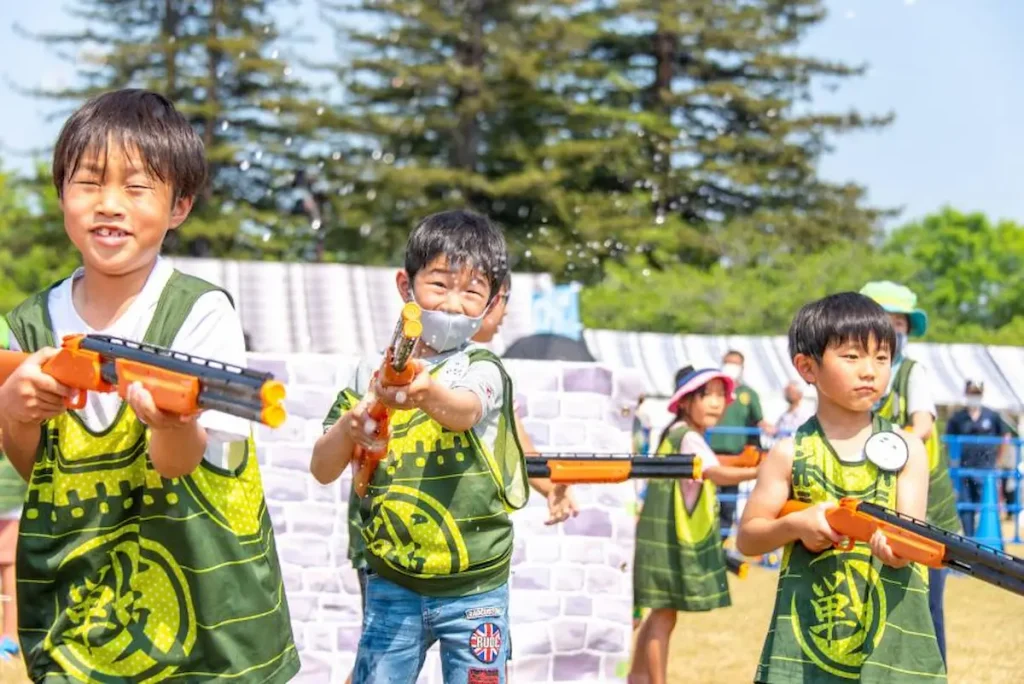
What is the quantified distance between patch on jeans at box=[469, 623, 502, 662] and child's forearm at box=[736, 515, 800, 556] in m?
0.85

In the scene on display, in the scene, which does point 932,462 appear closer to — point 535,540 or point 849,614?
point 535,540

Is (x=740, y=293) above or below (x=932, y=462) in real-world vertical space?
above

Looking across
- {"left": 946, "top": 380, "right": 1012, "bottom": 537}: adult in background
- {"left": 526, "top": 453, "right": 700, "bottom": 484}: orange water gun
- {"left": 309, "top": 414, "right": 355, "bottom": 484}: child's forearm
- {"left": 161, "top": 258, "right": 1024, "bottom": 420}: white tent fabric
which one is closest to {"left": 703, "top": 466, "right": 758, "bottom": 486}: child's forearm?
{"left": 526, "top": 453, "right": 700, "bottom": 484}: orange water gun

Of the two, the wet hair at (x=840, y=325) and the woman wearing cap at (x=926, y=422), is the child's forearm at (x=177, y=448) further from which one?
the woman wearing cap at (x=926, y=422)

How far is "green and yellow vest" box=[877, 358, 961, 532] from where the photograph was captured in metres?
5.69

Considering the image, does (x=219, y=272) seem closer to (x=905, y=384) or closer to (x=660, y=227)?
(x=660, y=227)

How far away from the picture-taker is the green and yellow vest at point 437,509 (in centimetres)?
341

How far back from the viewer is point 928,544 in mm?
3557

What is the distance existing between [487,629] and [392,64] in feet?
97.0

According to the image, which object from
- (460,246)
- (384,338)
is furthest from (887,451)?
(384,338)

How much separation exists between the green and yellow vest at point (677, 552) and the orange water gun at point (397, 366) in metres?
3.44

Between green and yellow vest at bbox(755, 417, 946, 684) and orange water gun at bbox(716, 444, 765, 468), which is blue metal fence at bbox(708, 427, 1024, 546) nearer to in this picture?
orange water gun at bbox(716, 444, 765, 468)

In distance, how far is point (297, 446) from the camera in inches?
231

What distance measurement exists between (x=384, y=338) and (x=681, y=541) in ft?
50.2
